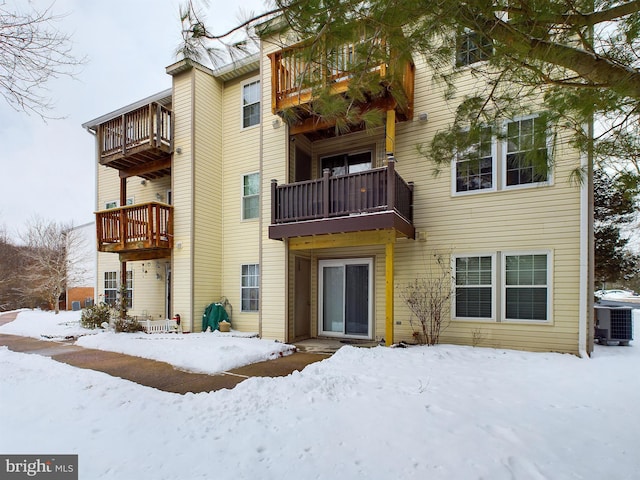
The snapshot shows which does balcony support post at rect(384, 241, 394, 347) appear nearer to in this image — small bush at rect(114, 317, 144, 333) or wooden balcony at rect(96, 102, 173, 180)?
small bush at rect(114, 317, 144, 333)

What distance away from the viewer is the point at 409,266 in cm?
777

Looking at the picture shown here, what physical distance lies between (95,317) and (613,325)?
13382mm

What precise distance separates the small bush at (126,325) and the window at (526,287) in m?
9.30

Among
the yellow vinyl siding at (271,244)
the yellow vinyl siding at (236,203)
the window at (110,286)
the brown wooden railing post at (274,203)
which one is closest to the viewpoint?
the brown wooden railing post at (274,203)

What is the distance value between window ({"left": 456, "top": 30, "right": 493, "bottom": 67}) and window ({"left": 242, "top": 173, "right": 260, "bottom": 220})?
698cm

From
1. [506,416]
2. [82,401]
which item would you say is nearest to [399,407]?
[506,416]

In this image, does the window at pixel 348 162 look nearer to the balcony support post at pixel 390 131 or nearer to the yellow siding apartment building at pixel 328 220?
the yellow siding apartment building at pixel 328 220

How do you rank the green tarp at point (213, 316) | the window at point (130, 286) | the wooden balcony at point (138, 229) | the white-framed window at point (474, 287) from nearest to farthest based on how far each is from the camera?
the white-framed window at point (474, 287), the green tarp at point (213, 316), the wooden balcony at point (138, 229), the window at point (130, 286)

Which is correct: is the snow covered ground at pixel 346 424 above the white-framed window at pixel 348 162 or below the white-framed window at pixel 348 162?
below

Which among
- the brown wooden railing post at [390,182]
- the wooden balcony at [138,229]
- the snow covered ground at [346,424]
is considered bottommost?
the snow covered ground at [346,424]

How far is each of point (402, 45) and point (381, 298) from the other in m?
5.83

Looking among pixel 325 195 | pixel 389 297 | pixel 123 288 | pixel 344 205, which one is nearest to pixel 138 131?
pixel 123 288

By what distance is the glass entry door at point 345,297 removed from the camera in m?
8.41

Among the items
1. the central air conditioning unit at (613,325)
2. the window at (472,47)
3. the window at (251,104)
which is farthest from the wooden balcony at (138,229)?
the central air conditioning unit at (613,325)
